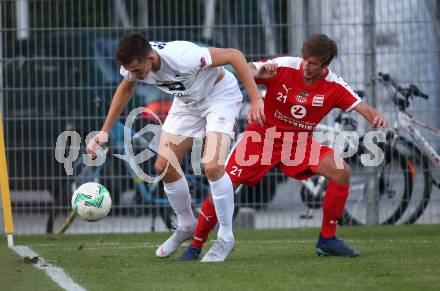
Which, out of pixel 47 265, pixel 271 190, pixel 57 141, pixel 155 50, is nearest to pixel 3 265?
pixel 47 265

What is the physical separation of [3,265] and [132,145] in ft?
12.8

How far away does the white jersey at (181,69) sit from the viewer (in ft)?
26.1

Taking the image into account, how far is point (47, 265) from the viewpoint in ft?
27.0

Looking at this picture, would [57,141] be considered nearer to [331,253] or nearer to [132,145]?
[132,145]

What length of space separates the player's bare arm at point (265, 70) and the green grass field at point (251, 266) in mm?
1322

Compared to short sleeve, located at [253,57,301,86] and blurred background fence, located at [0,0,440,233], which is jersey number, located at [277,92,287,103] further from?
blurred background fence, located at [0,0,440,233]

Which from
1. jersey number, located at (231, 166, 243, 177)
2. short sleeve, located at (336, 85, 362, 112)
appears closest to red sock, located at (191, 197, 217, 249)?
jersey number, located at (231, 166, 243, 177)

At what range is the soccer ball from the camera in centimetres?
838

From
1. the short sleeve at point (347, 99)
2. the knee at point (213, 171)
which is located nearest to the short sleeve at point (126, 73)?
the knee at point (213, 171)

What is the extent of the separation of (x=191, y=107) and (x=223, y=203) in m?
0.74

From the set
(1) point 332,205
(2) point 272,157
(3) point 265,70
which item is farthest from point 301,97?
(1) point 332,205

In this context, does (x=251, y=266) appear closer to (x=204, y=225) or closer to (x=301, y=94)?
(x=204, y=225)

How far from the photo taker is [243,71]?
7.94 m

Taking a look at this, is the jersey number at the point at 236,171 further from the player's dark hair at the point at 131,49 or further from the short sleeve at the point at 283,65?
the player's dark hair at the point at 131,49
